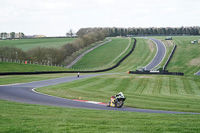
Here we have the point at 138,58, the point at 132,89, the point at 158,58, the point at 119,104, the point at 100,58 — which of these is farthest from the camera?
the point at 100,58

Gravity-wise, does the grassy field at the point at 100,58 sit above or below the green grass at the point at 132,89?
above

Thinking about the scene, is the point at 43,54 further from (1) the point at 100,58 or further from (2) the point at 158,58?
(2) the point at 158,58

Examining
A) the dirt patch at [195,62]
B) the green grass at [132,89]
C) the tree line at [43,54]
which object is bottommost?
the green grass at [132,89]

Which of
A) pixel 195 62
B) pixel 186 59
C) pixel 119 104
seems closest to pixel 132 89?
pixel 119 104

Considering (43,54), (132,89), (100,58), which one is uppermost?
(43,54)

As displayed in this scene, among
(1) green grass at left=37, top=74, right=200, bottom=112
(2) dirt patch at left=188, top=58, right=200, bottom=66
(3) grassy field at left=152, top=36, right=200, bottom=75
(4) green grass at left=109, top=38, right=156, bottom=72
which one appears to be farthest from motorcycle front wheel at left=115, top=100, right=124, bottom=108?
(2) dirt patch at left=188, top=58, right=200, bottom=66

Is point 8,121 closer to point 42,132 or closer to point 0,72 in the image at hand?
point 42,132

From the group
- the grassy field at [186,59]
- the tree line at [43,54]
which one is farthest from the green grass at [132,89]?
the tree line at [43,54]

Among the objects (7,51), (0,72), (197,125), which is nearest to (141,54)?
(7,51)

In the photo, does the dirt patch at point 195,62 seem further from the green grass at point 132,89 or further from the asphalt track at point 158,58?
the green grass at point 132,89

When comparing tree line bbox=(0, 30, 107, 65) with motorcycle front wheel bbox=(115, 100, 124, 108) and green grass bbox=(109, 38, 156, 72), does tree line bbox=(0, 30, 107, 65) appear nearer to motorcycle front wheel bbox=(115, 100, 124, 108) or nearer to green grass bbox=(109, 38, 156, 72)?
green grass bbox=(109, 38, 156, 72)

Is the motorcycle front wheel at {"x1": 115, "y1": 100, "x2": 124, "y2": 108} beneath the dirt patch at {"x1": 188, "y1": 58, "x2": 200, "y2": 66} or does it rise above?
beneath

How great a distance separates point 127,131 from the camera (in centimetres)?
1178

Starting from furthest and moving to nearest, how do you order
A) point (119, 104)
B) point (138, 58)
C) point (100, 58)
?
point (100, 58) → point (138, 58) → point (119, 104)
